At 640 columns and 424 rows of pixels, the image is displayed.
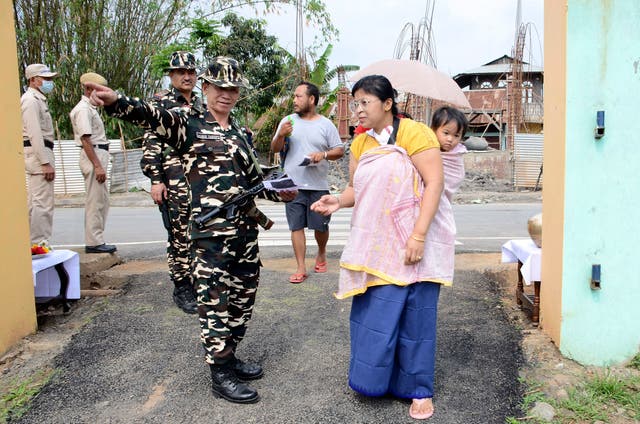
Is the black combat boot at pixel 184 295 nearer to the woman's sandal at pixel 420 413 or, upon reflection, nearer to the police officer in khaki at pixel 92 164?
the police officer in khaki at pixel 92 164

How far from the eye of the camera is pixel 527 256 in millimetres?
4078

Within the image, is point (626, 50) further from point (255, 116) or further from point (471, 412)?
point (255, 116)

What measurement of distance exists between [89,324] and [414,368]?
265 centimetres

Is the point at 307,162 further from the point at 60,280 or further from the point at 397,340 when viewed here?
the point at 397,340

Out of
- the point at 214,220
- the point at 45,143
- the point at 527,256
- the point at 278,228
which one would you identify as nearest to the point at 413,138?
the point at 214,220

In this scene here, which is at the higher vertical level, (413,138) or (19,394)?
(413,138)

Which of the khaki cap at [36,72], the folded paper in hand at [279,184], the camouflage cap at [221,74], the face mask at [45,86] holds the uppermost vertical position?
the khaki cap at [36,72]

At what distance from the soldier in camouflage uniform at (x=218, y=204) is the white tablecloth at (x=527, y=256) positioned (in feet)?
6.49

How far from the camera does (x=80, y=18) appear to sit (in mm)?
15242

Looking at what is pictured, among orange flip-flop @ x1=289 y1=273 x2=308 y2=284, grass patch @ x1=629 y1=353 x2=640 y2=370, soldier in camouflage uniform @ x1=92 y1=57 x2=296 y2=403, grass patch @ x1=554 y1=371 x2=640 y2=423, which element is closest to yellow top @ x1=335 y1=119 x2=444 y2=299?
soldier in camouflage uniform @ x1=92 y1=57 x2=296 y2=403

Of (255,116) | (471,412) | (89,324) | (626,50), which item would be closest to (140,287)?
(89,324)

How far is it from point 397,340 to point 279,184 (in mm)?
1057

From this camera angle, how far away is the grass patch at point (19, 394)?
9.61 ft

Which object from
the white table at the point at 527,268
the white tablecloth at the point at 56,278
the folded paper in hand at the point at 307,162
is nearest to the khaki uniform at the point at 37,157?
the white tablecloth at the point at 56,278
